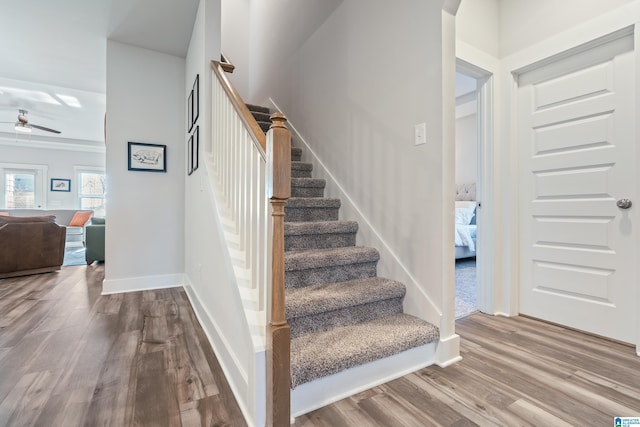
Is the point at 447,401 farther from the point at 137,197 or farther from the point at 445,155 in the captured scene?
the point at 137,197

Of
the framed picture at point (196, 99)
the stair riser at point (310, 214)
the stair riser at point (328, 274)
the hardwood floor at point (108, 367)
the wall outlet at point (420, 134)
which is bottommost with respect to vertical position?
the hardwood floor at point (108, 367)

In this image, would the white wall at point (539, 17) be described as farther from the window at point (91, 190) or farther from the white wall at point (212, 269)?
the window at point (91, 190)

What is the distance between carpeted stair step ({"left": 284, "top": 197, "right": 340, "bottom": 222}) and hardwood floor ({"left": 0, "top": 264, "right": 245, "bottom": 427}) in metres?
1.06

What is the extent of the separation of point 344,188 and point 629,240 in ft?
6.13

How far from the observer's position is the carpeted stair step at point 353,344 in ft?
4.22

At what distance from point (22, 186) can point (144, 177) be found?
6963 mm

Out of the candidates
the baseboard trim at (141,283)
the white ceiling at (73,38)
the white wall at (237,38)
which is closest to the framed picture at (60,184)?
the white ceiling at (73,38)

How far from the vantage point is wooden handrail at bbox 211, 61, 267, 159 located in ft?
4.06

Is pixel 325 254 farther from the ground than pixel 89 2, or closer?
closer

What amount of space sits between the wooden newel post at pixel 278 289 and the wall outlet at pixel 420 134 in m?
0.99

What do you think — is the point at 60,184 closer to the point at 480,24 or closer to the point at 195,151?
the point at 195,151

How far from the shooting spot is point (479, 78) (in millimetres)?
2432

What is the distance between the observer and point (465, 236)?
4223 millimetres

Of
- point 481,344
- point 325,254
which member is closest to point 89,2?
point 325,254
